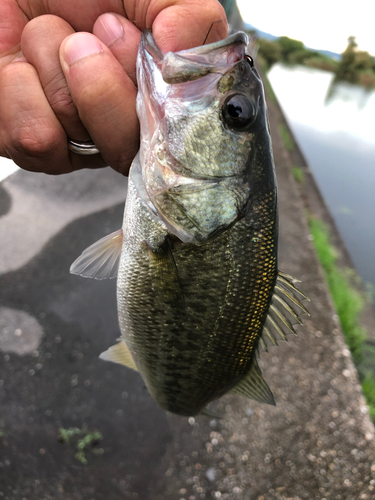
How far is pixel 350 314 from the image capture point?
501cm

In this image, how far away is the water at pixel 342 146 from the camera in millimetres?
11242

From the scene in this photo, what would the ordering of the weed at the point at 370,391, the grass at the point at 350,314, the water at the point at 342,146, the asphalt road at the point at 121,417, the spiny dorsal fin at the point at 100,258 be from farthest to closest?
the water at the point at 342,146 < the grass at the point at 350,314 < the weed at the point at 370,391 < the asphalt road at the point at 121,417 < the spiny dorsal fin at the point at 100,258

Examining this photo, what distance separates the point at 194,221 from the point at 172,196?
0.39 feet

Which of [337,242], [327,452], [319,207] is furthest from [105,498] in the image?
[319,207]

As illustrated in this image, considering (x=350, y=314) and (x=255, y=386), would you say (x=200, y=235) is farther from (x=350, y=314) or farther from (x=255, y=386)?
(x=350, y=314)

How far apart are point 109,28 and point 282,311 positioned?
4.20ft

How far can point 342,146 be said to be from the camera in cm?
1752

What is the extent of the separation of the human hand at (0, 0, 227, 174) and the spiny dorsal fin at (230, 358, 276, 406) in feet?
3.73

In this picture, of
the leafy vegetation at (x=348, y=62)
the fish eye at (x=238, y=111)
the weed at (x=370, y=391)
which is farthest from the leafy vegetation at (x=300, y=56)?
the fish eye at (x=238, y=111)

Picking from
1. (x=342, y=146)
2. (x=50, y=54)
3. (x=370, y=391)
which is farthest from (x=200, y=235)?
(x=342, y=146)

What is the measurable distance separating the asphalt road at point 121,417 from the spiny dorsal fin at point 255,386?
1437mm

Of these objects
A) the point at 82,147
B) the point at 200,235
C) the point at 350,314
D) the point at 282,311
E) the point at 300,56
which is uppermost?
the point at 300,56

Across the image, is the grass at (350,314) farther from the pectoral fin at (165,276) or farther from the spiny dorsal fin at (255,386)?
the pectoral fin at (165,276)

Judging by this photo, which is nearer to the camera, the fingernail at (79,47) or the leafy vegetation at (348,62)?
the fingernail at (79,47)
